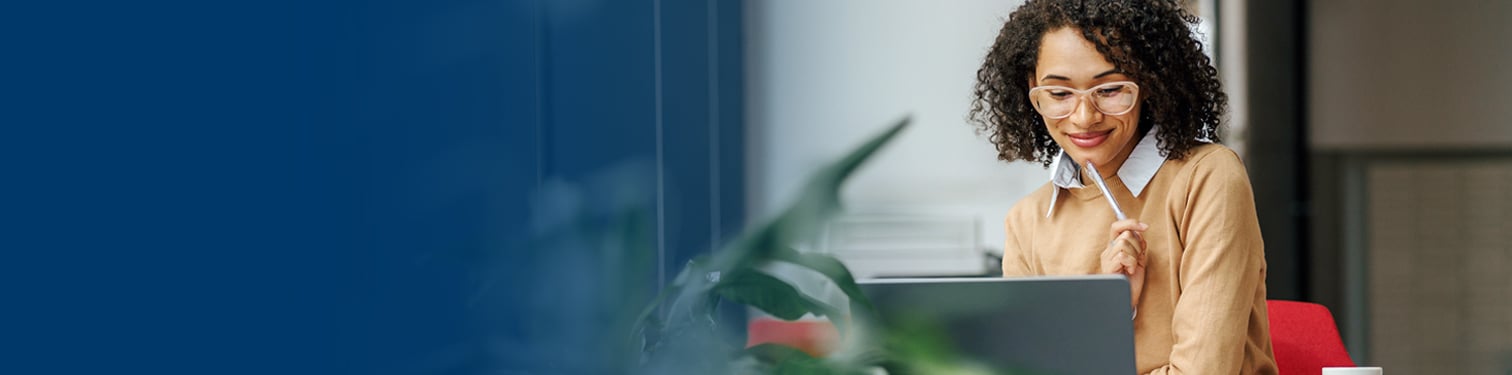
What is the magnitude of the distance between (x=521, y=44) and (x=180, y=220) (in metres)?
0.81

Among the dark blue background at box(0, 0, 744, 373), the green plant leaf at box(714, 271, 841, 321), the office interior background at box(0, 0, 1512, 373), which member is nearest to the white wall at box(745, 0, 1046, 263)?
the office interior background at box(0, 0, 1512, 373)

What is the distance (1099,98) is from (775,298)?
42.4 inches

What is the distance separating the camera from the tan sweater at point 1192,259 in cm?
155

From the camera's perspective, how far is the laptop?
106 centimetres

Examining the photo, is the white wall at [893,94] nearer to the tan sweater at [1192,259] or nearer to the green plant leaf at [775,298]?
the tan sweater at [1192,259]

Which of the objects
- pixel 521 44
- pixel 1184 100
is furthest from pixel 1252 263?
pixel 521 44

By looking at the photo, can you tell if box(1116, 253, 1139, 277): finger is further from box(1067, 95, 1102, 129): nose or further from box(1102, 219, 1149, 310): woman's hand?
box(1067, 95, 1102, 129): nose

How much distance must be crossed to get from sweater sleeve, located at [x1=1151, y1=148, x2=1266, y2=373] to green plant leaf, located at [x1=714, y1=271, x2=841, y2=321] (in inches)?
39.4

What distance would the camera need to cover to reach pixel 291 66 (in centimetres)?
77

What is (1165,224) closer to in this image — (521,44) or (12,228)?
(521,44)

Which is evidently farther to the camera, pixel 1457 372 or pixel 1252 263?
pixel 1457 372

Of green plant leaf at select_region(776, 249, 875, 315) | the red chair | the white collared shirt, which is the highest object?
the white collared shirt

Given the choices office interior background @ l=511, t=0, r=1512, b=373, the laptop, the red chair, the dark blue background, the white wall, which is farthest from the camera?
the white wall

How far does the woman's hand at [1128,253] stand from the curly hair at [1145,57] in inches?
5.1
